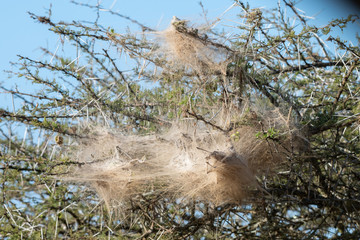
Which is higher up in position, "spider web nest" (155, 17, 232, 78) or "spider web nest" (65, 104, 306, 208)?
"spider web nest" (155, 17, 232, 78)

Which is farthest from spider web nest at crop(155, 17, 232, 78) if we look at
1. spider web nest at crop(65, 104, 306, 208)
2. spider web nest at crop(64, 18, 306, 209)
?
spider web nest at crop(65, 104, 306, 208)

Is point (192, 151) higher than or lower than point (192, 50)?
lower

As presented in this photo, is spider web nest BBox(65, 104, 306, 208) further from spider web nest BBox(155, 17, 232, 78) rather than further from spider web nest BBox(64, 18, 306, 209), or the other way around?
spider web nest BBox(155, 17, 232, 78)

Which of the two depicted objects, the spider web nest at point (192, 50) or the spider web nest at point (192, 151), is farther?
the spider web nest at point (192, 50)

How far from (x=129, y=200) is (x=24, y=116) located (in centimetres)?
94

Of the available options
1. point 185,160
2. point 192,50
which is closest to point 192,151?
point 185,160

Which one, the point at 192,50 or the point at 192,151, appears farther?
the point at 192,50

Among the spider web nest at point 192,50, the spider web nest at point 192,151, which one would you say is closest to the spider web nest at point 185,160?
the spider web nest at point 192,151

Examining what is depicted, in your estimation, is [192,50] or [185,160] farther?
[192,50]

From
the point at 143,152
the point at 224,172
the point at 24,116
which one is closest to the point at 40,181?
the point at 24,116

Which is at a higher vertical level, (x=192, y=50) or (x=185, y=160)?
(x=192, y=50)

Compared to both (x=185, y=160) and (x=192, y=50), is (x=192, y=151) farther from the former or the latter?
(x=192, y=50)

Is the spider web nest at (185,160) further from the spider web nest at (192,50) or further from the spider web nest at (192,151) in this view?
the spider web nest at (192,50)

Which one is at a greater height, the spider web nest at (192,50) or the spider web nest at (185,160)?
the spider web nest at (192,50)
